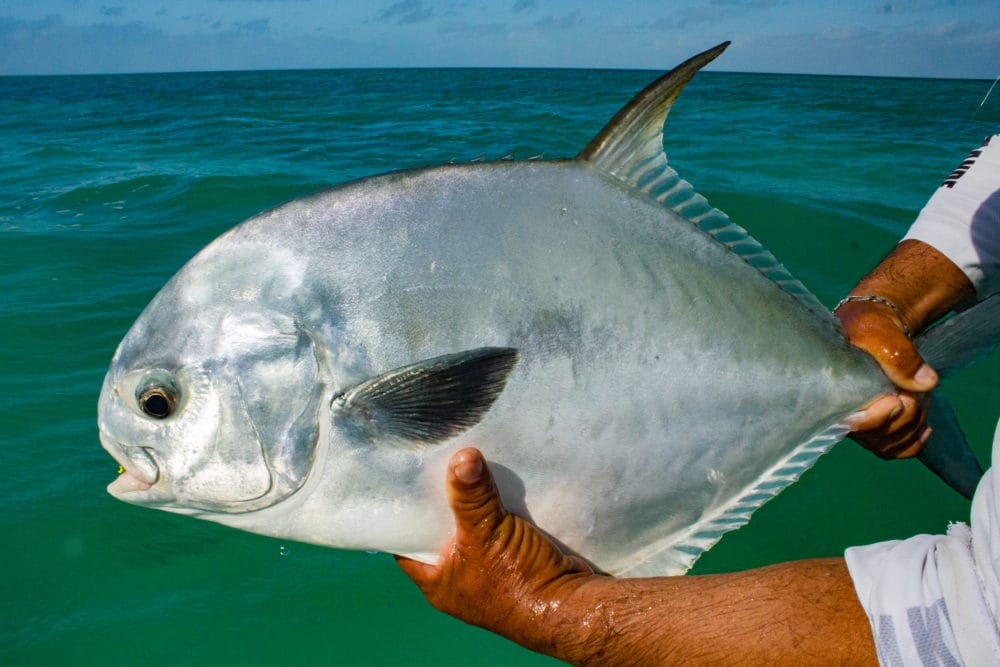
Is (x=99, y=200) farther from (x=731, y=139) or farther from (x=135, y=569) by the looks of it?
(x=731, y=139)

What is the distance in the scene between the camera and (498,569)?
1.50m

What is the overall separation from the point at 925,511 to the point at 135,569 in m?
3.28

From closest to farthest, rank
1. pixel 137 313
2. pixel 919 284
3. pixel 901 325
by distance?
1. pixel 901 325
2. pixel 919 284
3. pixel 137 313

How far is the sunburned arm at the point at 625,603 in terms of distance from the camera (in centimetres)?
132

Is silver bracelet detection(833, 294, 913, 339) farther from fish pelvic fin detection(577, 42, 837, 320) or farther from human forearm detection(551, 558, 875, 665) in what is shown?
human forearm detection(551, 558, 875, 665)

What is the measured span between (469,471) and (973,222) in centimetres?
183

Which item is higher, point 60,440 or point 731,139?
point 731,139

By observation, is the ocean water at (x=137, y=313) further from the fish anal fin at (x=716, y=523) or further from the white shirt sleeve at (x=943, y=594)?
the white shirt sleeve at (x=943, y=594)

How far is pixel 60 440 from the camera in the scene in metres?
3.68

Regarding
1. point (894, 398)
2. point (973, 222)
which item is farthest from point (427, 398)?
point (973, 222)

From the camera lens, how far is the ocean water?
2.64m

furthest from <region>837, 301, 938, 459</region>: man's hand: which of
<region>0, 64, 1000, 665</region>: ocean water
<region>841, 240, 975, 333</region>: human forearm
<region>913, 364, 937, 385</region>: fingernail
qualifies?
<region>0, 64, 1000, 665</region>: ocean water

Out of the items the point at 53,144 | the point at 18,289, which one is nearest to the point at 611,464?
the point at 18,289

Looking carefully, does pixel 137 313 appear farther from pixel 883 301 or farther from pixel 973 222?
pixel 973 222
